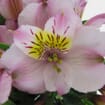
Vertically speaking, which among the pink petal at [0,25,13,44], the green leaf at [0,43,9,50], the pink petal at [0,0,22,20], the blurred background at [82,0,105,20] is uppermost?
the pink petal at [0,0,22,20]

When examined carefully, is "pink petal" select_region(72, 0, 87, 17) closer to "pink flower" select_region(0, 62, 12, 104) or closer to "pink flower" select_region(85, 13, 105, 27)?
"pink flower" select_region(85, 13, 105, 27)

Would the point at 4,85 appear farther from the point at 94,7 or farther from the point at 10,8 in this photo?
the point at 94,7

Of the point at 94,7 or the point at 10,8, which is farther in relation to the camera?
the point at 94,7

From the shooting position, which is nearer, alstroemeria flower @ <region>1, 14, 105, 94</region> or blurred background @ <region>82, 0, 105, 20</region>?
alstroemeria flower @ <region>1, 14, 105, 94</region>

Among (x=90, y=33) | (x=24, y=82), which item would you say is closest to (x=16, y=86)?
(x=24, y=82)

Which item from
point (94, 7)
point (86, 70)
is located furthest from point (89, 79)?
point (94, 7)

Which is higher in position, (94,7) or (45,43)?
(45,43)

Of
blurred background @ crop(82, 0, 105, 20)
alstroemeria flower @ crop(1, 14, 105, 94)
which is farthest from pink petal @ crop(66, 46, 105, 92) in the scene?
blurred background @ crop(82, 0, 105, 20)

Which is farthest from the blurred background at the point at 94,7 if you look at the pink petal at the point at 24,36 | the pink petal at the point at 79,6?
the pink petal at the point at 24,36
